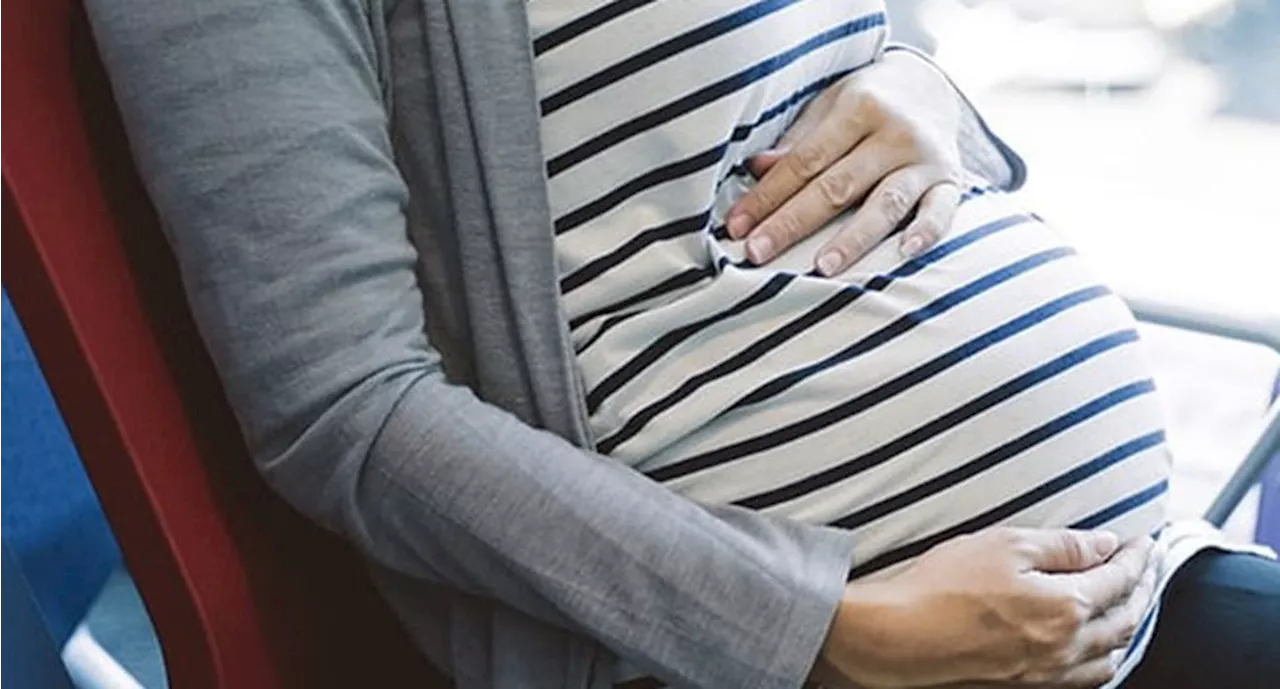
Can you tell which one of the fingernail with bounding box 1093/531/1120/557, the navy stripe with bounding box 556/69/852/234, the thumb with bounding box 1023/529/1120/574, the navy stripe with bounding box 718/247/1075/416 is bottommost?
the fingernail with bounding box 1093/531/1120/557

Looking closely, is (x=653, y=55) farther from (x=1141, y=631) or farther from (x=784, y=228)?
(x=1141, y=631)

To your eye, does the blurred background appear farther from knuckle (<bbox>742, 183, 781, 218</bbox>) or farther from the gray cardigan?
the gray cardigan

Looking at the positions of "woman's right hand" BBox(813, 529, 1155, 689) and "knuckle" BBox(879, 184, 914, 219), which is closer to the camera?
"woman's right hand" BBox(813, 529, 1155, 689)

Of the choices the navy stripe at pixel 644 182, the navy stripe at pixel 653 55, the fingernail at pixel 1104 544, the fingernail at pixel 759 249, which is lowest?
the fingernail at pixel 1104 544

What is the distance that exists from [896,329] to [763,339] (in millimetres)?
70

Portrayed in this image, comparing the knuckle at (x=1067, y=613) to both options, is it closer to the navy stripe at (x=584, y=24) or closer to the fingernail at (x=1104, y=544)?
the fingernail at (x=1104, y=544)

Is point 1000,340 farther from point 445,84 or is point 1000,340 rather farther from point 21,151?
point 21,151

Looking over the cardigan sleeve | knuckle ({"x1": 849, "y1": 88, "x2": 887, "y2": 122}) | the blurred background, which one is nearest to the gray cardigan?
the cardigan sleeve

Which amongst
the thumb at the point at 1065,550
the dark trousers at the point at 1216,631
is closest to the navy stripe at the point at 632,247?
the thumb at the point at 1065,550

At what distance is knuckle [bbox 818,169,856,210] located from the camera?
90 cm

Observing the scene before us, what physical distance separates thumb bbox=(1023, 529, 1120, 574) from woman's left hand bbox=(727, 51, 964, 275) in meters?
0.17

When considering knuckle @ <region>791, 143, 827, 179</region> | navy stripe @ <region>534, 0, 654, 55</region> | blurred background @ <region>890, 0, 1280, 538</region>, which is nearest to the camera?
navy stripe @ <region>534, 0, 654, 55</region>

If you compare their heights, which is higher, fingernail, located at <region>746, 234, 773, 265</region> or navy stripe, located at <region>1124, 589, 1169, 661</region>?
fingernail, located at <region>746, 234, 773, 265</region>

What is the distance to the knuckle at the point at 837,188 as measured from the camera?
0.90 metres
